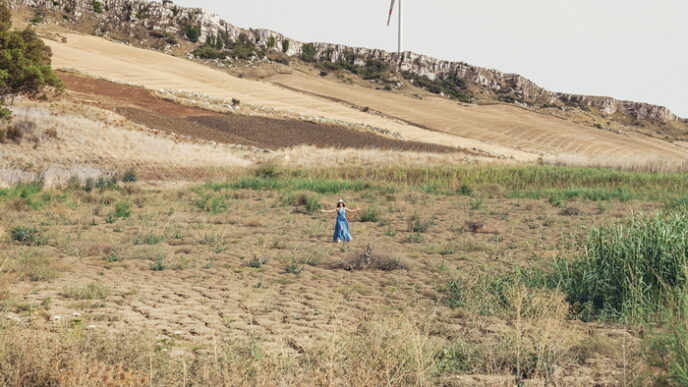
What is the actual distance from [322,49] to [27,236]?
150 metres

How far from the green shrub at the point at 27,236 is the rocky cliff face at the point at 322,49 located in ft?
339

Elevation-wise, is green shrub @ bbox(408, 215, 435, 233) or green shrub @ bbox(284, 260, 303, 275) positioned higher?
green shrub @ bbox(284, 260, 303, 275)

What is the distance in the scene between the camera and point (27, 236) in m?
13.9

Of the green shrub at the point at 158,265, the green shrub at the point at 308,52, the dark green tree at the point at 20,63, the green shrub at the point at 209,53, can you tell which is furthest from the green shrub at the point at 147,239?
the green shrub at the point at 308,52

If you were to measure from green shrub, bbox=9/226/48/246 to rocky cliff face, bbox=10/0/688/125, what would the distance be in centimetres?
10338

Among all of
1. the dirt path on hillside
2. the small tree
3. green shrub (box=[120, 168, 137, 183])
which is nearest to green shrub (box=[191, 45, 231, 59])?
the small tree

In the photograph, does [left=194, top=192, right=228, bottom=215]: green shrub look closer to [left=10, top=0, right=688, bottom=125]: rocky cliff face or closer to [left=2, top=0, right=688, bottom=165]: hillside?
[left=2, top=0, right=688, bottom=165]: hillside

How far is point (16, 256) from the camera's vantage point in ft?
38.1

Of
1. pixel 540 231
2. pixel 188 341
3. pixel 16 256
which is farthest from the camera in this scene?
pixel 540 231

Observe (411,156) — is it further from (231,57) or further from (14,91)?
(231,57)

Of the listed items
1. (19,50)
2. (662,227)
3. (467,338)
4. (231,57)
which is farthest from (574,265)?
(231,57)

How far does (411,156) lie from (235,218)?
2537 cm

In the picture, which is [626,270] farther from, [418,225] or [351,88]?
[351,88]

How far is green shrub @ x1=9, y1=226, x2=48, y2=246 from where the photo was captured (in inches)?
535
